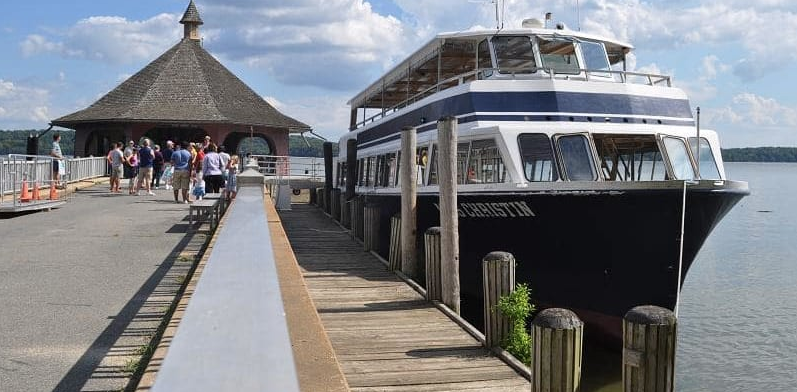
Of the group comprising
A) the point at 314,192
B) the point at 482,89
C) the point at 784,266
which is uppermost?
the point at 482,89

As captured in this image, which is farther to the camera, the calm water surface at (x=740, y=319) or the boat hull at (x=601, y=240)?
the calm water surface at (x=740, y=319)

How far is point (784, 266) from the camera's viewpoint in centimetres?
3294

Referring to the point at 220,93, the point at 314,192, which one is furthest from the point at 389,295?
the point at 220,93

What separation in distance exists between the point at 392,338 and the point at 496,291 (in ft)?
4.28

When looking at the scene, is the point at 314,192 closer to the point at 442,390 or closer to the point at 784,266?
the point at 784,266

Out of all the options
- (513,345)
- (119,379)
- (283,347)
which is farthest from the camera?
(513,345)

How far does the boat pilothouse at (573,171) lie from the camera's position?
1152 centimetres

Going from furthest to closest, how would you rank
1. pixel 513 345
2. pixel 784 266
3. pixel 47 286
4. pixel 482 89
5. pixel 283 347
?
pixel 784 266 < pixel 482 89 < pixel 47 286 < pixel 513 345 < pixel 283 347

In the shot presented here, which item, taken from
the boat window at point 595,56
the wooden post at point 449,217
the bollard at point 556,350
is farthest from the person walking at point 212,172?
the bollard at point 556,350

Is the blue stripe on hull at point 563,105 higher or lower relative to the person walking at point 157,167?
higher

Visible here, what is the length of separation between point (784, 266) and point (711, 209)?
24.1 meters

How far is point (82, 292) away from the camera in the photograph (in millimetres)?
11039

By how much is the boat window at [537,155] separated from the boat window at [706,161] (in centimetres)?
242

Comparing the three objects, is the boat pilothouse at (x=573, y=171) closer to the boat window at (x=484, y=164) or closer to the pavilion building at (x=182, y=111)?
the boat window at (x=484, y=164)
